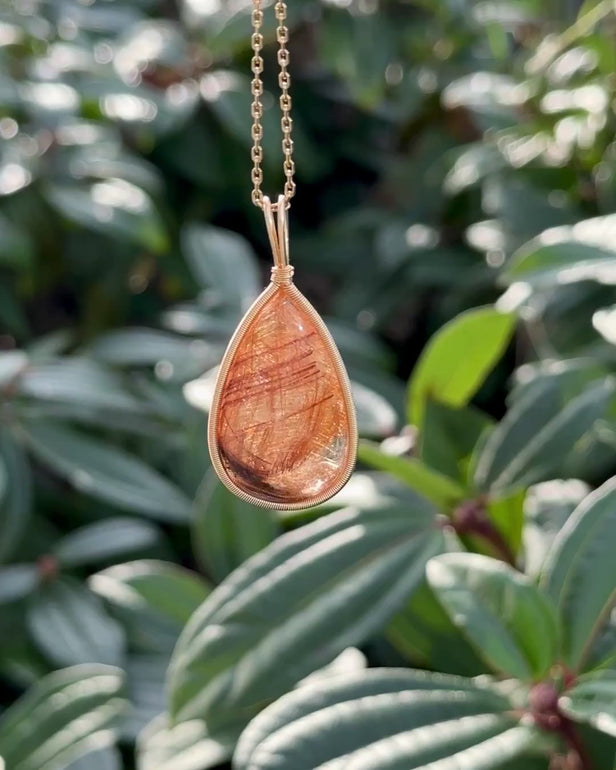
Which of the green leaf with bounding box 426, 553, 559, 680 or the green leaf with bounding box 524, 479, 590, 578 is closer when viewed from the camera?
the green leaf with bounding box 426, 553, 559, 680

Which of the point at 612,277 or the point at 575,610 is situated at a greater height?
the point at 612,277

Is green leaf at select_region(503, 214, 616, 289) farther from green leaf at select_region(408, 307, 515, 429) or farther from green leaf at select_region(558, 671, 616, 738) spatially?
green leaf at select_region(558, 671, 616, 738)

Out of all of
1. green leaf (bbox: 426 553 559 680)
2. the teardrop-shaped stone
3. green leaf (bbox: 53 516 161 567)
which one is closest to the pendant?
the teardrop-shaped stone

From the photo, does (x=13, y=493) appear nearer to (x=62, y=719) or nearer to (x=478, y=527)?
(x=62, y=719)

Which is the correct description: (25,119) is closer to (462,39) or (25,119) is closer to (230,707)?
(462,39)

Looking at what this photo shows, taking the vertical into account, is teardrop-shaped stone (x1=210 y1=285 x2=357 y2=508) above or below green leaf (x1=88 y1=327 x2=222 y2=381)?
below

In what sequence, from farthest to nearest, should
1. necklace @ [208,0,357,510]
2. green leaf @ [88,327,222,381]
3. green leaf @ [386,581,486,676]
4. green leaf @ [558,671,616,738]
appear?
1. green leaf @ [88,327,222,381]
2. green leaf @ [386,581,486,676]
3. necklace @ [208,0,357,510]
4. green leaf @ [558,671,616,738]

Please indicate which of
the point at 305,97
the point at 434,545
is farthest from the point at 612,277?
the point at 305,97
